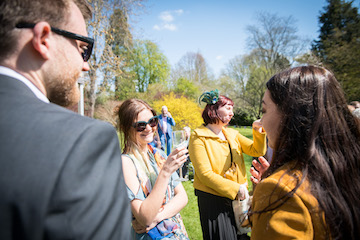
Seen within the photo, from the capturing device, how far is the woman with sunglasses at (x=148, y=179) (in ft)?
5.26

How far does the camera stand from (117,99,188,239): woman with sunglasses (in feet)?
5.26

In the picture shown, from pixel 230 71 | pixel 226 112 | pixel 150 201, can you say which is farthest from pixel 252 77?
pixel 150 201

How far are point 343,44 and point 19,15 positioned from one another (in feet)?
64.6

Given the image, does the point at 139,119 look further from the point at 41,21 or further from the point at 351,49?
the point at 351,49

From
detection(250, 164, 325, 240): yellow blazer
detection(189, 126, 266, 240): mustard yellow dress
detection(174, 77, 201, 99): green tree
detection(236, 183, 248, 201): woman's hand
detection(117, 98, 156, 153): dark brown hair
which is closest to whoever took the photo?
detection(250, 164, 325, 240): yellow blazer

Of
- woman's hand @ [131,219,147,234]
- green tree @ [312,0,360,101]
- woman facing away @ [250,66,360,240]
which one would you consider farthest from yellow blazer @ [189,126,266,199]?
green tree @ [312,0,360,101]

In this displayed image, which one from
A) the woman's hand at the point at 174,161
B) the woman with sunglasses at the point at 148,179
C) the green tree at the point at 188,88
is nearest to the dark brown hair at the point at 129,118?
the woman with sunglasses at the point at 148,179

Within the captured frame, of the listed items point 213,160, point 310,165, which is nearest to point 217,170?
point 213,160

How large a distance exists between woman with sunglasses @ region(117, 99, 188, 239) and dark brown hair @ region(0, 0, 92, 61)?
1.20m

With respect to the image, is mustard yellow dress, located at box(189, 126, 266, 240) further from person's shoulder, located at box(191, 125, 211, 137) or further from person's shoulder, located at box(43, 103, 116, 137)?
person's shoulder, located at box(43, 103, 116, 137)

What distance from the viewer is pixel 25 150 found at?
581 mm

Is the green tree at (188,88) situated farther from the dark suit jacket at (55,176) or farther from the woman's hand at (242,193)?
the dark suit jacket at (55,176)

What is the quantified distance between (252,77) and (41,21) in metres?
28.6

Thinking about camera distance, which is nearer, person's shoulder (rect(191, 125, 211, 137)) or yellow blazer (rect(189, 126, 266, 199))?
yellow blazer (rect(189, 126, 266, 199))
